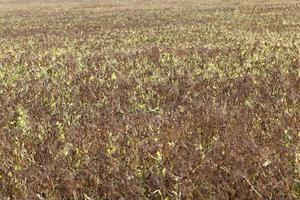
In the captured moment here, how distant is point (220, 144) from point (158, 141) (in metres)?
0.61

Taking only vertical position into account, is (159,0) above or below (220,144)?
below

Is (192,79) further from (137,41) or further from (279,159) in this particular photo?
(137,41)

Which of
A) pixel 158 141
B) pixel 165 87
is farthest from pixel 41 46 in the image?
pixel 158 141

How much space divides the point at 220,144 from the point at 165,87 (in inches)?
122

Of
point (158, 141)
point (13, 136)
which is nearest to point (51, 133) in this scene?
point (13, 136)

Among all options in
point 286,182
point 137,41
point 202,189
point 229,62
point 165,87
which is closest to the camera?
point 286,182

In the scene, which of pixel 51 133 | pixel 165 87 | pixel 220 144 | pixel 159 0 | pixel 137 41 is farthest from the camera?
pixel 159 0

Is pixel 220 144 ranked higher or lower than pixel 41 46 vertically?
higher

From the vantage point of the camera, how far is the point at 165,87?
280 inches

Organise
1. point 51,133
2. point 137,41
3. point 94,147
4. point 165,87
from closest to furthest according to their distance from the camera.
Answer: point 94,147 < point 51,133 < point 165,87 < point 137,41

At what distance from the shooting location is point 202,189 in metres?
3.47

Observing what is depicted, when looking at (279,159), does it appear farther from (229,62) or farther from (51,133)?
(229,62)

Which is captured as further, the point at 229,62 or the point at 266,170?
the point at 229,62

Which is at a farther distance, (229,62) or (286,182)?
(229,62)
